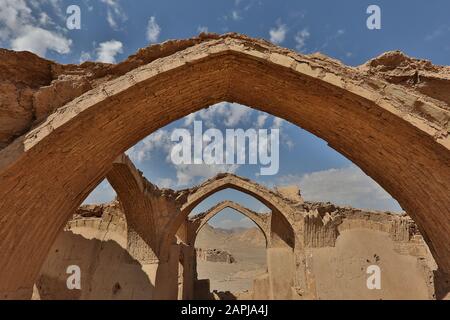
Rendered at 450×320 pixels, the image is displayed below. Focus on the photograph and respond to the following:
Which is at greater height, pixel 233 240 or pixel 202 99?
pixel 233 240

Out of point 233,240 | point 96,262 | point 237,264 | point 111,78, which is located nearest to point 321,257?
point 96,262

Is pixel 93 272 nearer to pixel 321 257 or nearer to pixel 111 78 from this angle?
pixel 321 257

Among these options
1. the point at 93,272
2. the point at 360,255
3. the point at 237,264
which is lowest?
the point at 93,272

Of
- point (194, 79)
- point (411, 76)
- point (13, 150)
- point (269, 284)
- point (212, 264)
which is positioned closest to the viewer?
point (13, 150)

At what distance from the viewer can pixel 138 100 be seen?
4.29 m

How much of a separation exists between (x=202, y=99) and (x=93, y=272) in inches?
342

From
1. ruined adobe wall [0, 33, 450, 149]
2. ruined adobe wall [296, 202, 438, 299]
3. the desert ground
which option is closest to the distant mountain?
the desert ground

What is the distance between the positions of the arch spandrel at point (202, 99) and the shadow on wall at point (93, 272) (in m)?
6.28

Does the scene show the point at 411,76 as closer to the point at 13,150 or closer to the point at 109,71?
the point at 109,71

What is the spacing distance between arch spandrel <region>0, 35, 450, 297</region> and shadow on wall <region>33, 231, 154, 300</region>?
628cm

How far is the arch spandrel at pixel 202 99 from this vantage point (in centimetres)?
387

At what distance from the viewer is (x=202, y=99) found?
5062 mm
